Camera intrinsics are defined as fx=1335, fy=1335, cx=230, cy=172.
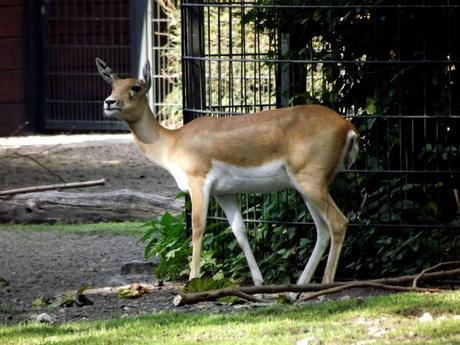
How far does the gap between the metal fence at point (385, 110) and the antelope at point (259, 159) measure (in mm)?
449

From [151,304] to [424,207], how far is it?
6.61 feet

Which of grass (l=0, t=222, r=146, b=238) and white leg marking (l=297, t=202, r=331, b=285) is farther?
grass (l=0, t=222, r=146, b=238)

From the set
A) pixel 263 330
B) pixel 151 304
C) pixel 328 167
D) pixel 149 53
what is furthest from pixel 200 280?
pixel 149 53

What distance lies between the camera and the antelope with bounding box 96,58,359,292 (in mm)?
8734

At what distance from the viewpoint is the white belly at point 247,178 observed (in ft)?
29.1

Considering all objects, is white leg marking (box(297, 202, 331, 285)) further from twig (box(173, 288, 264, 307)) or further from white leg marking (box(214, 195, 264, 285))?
twig (box(173, 288, 264, 307))

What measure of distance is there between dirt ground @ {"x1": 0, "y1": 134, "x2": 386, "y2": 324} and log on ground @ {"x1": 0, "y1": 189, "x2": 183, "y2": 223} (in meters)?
0.29

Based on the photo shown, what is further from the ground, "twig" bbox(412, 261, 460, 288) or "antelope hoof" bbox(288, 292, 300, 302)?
"twig" bbox(412, 261, 460, 288)

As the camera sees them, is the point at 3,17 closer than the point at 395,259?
No

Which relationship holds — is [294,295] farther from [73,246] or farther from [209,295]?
[73,246]

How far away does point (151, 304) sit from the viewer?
880cm

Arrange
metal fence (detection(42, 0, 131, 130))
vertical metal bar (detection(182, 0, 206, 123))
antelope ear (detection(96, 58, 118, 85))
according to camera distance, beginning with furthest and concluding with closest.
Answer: metal fence (detection(42, 0, 131, 130)) → vertical metal bar (detection(182, 0, 206, 123)) → antelope ear (detection(96, 58, 118, 85))

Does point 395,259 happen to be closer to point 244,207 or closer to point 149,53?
point 244,207

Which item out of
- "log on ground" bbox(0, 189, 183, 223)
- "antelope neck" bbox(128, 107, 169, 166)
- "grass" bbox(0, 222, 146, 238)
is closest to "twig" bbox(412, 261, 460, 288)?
"antelope neck" bbox(128, 107, 169, 166)
